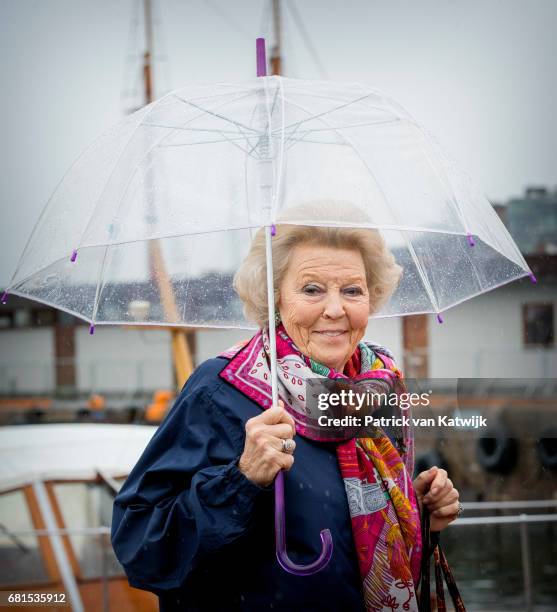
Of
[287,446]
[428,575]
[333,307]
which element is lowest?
[428,575]

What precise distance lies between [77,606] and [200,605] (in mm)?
2486

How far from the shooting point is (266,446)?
155 centimetres

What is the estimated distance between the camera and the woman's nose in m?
1.80

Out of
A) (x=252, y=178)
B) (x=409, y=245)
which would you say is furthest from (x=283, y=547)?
(x=409, y=245)

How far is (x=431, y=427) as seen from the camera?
6.77 ft

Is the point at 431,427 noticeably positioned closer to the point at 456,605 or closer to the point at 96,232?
the point at 456,605

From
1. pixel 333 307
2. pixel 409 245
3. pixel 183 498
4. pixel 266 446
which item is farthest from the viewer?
pixel 409 245

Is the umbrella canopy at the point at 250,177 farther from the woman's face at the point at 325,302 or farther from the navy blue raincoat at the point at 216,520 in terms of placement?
the navy blue raincoat at the point at 216,520

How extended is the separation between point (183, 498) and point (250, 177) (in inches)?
29.1

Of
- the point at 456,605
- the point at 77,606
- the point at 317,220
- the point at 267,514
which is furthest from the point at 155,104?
the point at 77,606

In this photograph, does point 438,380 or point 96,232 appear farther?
point 438,380

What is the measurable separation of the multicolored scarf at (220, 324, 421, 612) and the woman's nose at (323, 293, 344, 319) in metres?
0.11

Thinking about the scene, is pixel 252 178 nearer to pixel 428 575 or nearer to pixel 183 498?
pixel 183 498

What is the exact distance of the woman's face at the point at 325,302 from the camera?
181 cm
